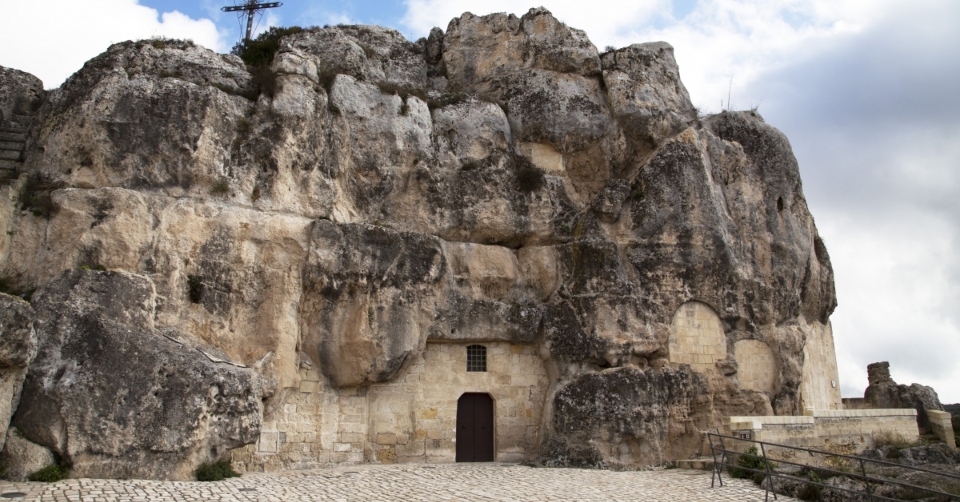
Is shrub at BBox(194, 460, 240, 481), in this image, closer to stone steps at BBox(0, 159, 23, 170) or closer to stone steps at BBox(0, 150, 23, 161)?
stone steps at BBox(0, 159, 23, 170)

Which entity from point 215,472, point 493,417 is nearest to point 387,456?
point 493,417

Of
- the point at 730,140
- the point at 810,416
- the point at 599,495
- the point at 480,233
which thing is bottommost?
the point at 599,495

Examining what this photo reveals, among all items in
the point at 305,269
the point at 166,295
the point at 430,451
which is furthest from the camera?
the point at 430,451

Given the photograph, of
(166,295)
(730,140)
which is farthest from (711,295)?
(166,295)

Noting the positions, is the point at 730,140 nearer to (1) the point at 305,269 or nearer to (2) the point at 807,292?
(2) the point at 807,292

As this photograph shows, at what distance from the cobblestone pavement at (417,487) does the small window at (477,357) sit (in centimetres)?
282

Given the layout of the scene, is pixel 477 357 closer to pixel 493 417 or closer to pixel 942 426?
pixel 493 417

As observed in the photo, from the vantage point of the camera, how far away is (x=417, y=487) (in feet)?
42.8

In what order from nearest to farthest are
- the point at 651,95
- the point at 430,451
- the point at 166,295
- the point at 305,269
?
1. the point at 166,295
2. the point at 305,269
3. the point at 430,451
4. the point at 651,95

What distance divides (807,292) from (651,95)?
281 inches

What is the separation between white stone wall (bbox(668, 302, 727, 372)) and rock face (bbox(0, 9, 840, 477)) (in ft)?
0.24

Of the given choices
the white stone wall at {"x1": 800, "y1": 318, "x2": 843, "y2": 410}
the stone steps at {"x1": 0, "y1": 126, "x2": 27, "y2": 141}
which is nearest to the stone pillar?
the white stone wall at {"x1": 800, "y1": 318, "x2": 843, "y2": 410}

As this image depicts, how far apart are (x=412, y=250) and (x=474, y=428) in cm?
461

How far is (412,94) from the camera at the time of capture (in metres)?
19.7
